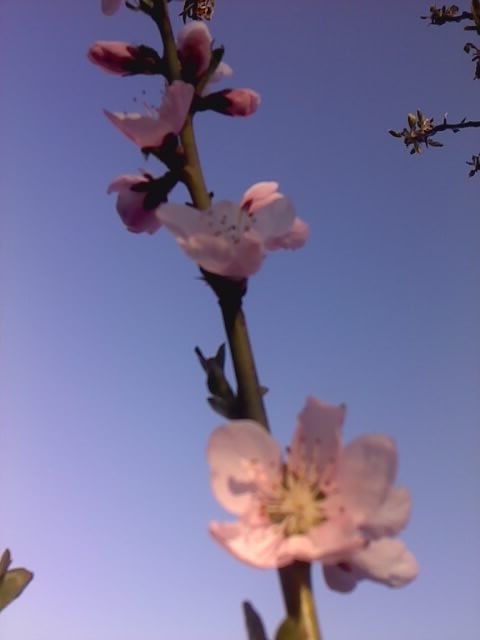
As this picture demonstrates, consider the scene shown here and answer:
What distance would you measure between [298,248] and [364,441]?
452 millimetres

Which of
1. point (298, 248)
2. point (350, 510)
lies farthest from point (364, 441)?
point (298, 248)

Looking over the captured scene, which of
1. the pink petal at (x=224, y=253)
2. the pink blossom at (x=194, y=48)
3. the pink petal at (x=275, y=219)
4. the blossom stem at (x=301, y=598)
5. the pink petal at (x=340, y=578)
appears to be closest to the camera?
the blossom stem at (x=301, y=598)

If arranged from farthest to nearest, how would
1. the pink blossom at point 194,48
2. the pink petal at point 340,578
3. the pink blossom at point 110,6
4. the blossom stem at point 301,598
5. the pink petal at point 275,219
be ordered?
the pink blossom at point 110,6, the pink blossom at point 194,48, the pink petal at point 275,219, the pink petal at point 340,578, the blossom stem at point 301,598

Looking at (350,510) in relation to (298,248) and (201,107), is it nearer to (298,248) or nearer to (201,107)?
(298,248)

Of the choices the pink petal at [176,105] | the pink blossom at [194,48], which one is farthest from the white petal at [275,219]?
the pink blossom at [194,48]

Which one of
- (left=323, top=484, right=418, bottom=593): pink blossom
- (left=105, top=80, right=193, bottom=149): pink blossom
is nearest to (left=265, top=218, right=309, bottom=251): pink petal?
(left=105, top=80, right=193, bottom=149): pink blossom

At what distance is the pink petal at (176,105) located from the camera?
1.32 metres

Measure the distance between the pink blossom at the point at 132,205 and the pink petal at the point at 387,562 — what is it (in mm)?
755

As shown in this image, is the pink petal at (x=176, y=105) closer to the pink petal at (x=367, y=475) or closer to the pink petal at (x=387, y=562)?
the pink petal at (x=367, y=475)

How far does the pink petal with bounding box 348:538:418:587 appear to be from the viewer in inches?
40.1

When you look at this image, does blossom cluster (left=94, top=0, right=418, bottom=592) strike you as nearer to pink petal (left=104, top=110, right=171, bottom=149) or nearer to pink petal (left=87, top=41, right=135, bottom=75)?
pink petal (left=104, top=110, right=171, bottom=149)

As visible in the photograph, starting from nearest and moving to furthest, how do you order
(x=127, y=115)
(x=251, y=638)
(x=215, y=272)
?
(x=251, y=638) < (x=215, y=272) < (x=127, y=115)

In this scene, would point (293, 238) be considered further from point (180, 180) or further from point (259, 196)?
point (180, 180)

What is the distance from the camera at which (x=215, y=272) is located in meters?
1.23
